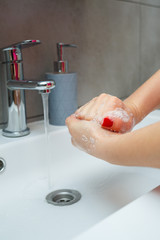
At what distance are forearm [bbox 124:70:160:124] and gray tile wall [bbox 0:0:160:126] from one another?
0.25m

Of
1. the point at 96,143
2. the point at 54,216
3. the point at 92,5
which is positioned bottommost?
the point at 54,216

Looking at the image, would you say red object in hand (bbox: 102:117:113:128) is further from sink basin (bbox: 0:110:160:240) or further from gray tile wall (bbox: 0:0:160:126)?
gray tile wall (bbox: 0:0:160:126)

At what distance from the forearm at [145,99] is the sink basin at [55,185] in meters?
0.15

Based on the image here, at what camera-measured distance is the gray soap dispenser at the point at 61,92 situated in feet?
2.10

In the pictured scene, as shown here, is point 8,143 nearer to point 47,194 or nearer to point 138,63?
point 47,194

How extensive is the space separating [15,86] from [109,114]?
20 cm

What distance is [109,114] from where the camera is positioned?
46 centimetres

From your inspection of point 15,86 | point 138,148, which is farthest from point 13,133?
point 138,148

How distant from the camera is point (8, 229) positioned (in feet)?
1.43

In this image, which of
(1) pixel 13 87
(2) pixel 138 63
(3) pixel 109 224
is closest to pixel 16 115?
(1) pixel 13 87

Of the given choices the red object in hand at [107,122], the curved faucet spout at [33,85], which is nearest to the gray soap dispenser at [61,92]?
the curved faucet spout at [33,85]

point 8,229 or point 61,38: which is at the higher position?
point 61,38

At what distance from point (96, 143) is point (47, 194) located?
20 centimetres

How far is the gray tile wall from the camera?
Answer: 633 mm
